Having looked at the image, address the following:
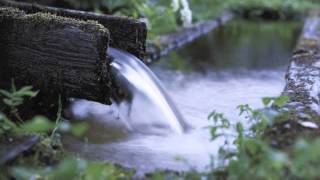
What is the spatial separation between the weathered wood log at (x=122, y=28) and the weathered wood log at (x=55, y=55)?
21.9 inches

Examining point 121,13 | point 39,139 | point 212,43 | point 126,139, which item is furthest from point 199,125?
point 212,43

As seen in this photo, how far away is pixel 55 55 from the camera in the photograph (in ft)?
11.0

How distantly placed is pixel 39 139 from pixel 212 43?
19.9 feet

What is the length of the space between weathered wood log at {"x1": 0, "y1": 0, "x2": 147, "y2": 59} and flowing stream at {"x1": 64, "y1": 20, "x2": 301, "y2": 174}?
104 millimetres

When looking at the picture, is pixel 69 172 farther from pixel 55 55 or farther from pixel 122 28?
pixel 122 28

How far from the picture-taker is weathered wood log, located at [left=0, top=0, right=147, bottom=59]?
3.96 metres

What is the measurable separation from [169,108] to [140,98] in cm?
21

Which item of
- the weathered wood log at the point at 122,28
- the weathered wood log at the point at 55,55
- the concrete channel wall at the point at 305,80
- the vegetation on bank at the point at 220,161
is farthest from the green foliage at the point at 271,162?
the weathered wood log at the point at 122,28

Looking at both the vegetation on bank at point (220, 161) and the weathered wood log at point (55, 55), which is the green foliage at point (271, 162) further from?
the weathered wood log at point (55, 55)

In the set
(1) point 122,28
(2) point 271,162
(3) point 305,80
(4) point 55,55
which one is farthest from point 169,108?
(2) point 271,162

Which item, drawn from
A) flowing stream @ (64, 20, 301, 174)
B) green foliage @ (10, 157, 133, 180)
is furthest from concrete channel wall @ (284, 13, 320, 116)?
green foliage @ (10, 157, 133, 180)

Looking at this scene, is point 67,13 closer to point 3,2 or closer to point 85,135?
point 3,2

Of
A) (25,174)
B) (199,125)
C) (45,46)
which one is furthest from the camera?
(199,125)

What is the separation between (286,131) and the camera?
105 inches
